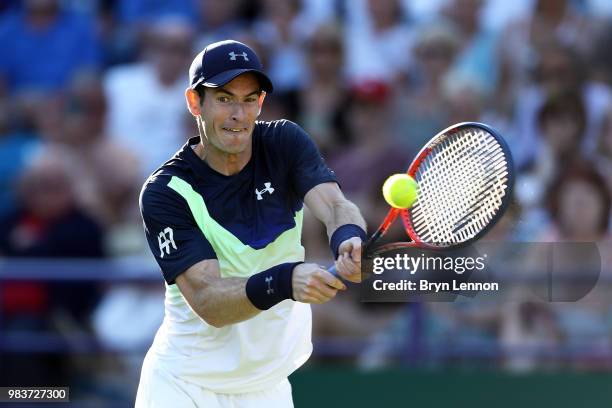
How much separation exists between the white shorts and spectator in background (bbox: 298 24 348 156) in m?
4.01

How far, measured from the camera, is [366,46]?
9133mm

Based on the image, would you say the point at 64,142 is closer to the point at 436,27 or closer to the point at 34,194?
the point at 34,194

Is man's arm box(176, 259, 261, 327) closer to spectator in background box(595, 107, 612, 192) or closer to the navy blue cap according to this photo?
the navy blue cap

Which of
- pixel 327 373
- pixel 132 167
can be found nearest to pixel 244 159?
pixel 327 373

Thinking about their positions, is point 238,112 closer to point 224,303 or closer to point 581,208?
point 224,303

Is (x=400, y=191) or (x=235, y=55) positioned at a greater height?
(x=235, y=55)

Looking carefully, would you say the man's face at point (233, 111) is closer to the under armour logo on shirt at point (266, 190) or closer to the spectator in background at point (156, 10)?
the under armour logo on shirt at point (266, 190)

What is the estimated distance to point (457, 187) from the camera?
5.01 meters

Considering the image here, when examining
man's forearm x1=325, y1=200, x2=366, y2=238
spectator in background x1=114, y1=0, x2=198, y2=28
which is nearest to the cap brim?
man's forearm x1=325, y1=200, x2=366, y2=238

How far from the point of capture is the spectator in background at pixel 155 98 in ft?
29.7

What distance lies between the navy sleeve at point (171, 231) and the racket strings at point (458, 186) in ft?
2.87

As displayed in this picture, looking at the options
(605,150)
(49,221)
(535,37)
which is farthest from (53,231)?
(605,150)

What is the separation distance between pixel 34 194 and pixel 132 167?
730 millimetres

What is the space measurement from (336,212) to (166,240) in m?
0.68
